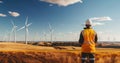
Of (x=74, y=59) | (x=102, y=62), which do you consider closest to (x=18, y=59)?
(x=74, y=59)

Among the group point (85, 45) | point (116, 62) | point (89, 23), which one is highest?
point (89, 23)

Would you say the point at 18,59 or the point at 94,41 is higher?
the point at 94,41

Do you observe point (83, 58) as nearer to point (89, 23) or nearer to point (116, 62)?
point (89, 23)

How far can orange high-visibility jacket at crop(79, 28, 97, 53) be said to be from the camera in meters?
8.46

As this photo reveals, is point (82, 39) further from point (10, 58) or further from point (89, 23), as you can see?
point (10, 58)

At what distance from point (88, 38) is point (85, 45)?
0.24 meters

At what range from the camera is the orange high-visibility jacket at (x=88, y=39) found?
846 centimetres

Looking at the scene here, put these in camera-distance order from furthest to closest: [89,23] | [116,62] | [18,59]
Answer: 1. [116,62]
2. [18,59]
3. [89,23]

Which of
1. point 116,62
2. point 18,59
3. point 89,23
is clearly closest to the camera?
point 89,23

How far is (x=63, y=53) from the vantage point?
15.2 metres

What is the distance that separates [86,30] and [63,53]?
6853 mm

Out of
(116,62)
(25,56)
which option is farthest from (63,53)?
(116,62)

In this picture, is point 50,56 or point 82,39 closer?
point 82,39

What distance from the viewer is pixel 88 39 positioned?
8.52 m
